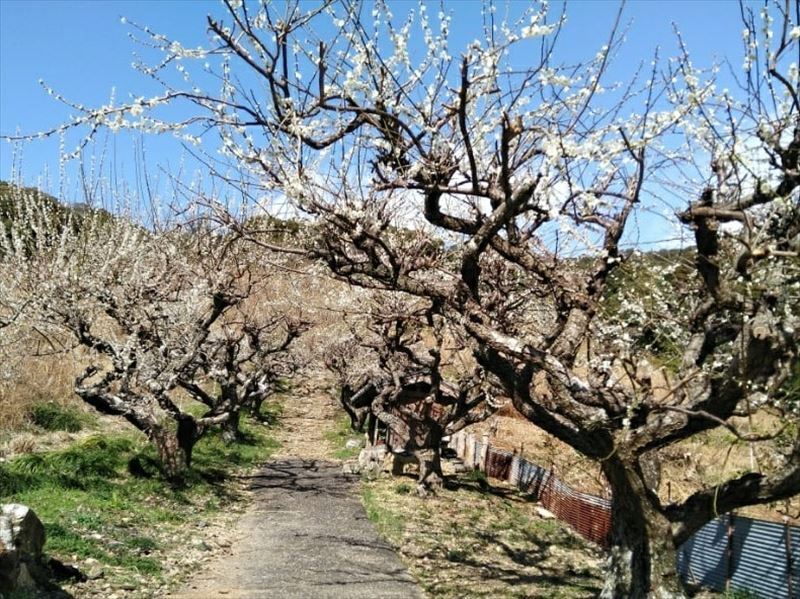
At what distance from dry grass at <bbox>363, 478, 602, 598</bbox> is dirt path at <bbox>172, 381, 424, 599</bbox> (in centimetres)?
37

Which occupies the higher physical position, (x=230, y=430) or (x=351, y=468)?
(x=230, y=430)

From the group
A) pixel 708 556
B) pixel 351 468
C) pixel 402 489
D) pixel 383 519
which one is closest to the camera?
pixel 708 556

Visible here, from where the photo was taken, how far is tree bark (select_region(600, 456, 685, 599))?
5848 mm

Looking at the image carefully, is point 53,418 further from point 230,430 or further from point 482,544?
point 482,544

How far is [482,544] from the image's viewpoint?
1034 centimetres

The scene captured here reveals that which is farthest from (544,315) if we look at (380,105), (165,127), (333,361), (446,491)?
(333,361)

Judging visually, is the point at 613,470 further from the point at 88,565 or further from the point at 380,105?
the point at 88,565

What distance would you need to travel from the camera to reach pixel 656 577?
5.84 metres

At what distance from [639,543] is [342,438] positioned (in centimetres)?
1815

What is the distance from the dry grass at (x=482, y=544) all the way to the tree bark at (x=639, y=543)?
1.76 meters

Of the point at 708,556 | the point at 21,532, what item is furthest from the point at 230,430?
the point at 708,556

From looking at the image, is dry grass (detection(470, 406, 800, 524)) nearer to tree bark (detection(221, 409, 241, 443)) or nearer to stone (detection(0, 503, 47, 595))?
stone (detection(0, 503, 47, 595))

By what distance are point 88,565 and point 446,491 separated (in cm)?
835

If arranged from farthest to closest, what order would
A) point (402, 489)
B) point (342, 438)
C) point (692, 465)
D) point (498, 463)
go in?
point (342, 438) → point (498, 463) → point (402, 489) → point (692, 465)
